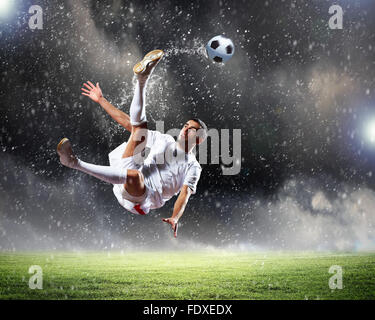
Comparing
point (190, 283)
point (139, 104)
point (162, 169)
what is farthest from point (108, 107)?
point (190, 283)

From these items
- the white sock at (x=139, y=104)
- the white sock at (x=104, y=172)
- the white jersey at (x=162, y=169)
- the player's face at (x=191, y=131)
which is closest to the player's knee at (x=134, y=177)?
the white sock at (x=104, y=172)

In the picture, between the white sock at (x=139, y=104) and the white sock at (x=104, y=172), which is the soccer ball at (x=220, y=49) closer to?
the white sock at (x=139, y=104)

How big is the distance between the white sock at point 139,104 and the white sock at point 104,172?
79 cm

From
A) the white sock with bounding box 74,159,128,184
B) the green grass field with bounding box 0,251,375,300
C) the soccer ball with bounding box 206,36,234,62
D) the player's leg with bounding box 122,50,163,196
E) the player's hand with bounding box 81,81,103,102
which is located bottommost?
the green grass field with bounding box 0,251,375,300

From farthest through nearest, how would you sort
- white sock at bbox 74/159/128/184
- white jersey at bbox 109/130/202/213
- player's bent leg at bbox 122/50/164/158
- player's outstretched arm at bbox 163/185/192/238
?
1. white jersey at bbox 109/130/202/213
2. player's outstretched arm at bbox 163/185/192/238
3. player's bent leg at bbox 122/50/164/158
4. white sock at bbox 74/159/128/184

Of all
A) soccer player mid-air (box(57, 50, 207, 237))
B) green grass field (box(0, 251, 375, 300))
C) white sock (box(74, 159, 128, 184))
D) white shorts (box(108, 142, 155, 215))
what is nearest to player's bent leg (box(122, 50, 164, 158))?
soccer player mid-air (box(57, 50, 207, 237))

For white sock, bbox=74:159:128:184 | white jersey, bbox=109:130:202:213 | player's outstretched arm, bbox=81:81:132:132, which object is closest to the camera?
white sock, bbox=74:159:128:184

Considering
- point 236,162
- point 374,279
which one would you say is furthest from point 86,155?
point 374,279

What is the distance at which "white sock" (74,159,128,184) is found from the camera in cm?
431

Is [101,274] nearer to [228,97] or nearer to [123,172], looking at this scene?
[123,172]

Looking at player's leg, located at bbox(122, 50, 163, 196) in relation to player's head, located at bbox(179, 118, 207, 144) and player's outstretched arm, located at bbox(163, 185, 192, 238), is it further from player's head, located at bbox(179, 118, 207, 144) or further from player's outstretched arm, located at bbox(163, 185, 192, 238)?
player's head, located at bbox(179, 118, 207, 144)

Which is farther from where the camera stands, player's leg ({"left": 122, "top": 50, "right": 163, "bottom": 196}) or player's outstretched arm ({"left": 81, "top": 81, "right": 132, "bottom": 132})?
player's outstretched arm ({"left": 81, "top": 81, "right": 132, "bottom": 132})

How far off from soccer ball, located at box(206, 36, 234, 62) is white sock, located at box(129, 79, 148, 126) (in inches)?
80.7

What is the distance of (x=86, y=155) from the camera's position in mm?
9625
